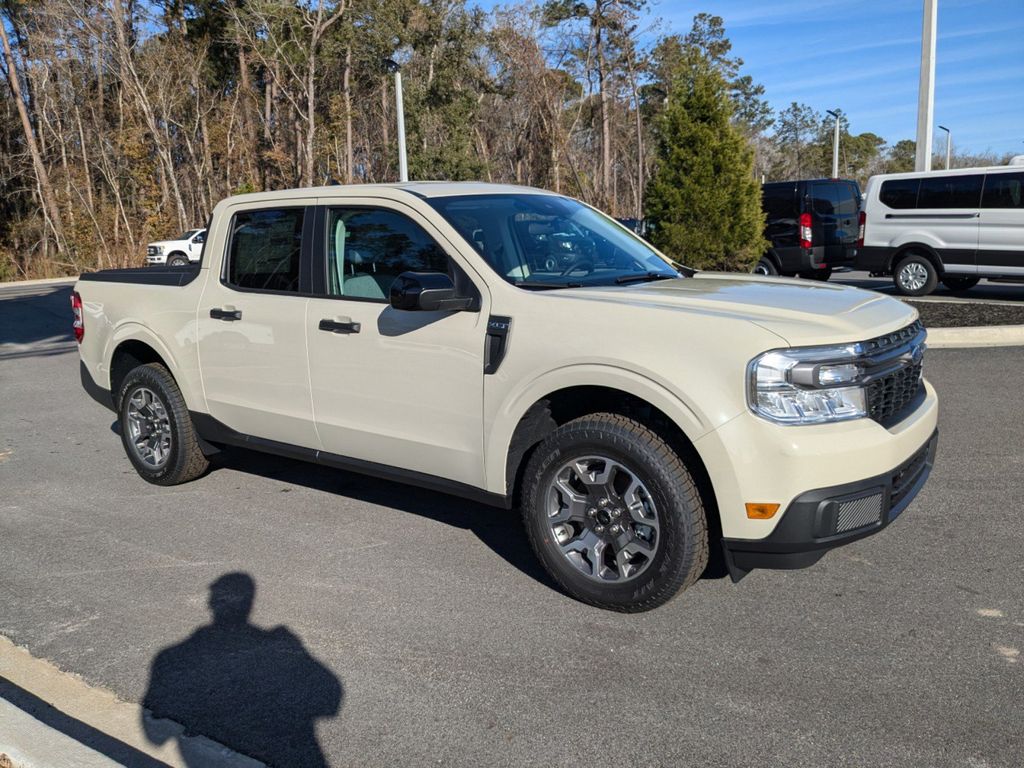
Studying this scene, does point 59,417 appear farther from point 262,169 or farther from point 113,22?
point 262,169

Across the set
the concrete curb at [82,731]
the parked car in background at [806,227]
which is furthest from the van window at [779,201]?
the concrete curb at [82,731]

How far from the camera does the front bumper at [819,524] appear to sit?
3.47 metres

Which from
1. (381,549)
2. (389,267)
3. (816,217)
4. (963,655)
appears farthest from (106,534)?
(816,217)

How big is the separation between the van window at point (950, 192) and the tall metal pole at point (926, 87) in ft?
9.51

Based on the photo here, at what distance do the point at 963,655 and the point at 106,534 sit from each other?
177 inches

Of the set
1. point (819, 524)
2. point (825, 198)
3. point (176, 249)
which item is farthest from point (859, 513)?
point (176, 249)

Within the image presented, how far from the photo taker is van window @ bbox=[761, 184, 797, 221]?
1617cm

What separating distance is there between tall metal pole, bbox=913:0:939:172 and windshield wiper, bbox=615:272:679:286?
45.4ft

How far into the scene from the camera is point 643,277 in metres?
4.80

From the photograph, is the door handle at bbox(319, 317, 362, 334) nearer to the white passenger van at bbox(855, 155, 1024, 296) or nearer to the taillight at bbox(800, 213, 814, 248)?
the white passenger van at bbox(855, 155, 1024, 296)

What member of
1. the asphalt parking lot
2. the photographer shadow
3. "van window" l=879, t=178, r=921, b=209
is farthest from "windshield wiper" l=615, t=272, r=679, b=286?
"van window" l=879, t=178, r=921, b=209

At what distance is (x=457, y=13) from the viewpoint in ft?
144

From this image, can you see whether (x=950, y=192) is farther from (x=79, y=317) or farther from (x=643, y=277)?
(x=79, y=317)

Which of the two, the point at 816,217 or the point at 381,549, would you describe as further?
the point at 816,217
